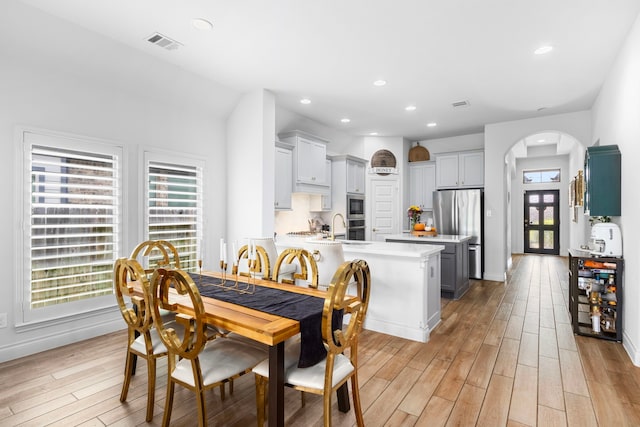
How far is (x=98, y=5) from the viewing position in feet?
8.92

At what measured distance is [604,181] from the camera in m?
3.53

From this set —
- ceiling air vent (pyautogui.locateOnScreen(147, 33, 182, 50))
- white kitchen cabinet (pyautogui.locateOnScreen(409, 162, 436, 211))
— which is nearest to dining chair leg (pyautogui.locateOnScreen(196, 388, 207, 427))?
ceiling air vent (pyautogui.locateOnScreen(147, 33, 182, 50))

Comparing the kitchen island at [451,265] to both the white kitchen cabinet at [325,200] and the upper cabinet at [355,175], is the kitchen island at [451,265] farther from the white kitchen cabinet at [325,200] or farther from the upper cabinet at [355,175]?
the upper cabinet at [355,175]

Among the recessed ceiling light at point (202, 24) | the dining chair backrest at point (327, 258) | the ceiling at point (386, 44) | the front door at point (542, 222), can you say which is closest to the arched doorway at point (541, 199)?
the front door at point (542, 222)

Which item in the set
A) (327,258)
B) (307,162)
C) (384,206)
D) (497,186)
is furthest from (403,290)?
(384,206)

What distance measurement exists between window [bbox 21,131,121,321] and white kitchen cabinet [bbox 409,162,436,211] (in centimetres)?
602

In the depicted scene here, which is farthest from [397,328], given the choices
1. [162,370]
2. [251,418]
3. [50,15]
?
[50,15]

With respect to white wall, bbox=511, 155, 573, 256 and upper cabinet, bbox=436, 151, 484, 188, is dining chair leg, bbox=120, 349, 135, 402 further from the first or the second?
white wall, bbox=511, 155, 573, 256

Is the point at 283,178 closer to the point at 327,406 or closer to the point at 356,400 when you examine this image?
the point at 356,400

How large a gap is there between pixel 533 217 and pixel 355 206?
6704 mm

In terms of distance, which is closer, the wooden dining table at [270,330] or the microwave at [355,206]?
the wooden dining table at [270,330]

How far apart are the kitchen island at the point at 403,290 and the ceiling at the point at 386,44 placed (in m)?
2.08

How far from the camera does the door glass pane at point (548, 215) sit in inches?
396

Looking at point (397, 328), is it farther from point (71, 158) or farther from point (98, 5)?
point (98, 5)
